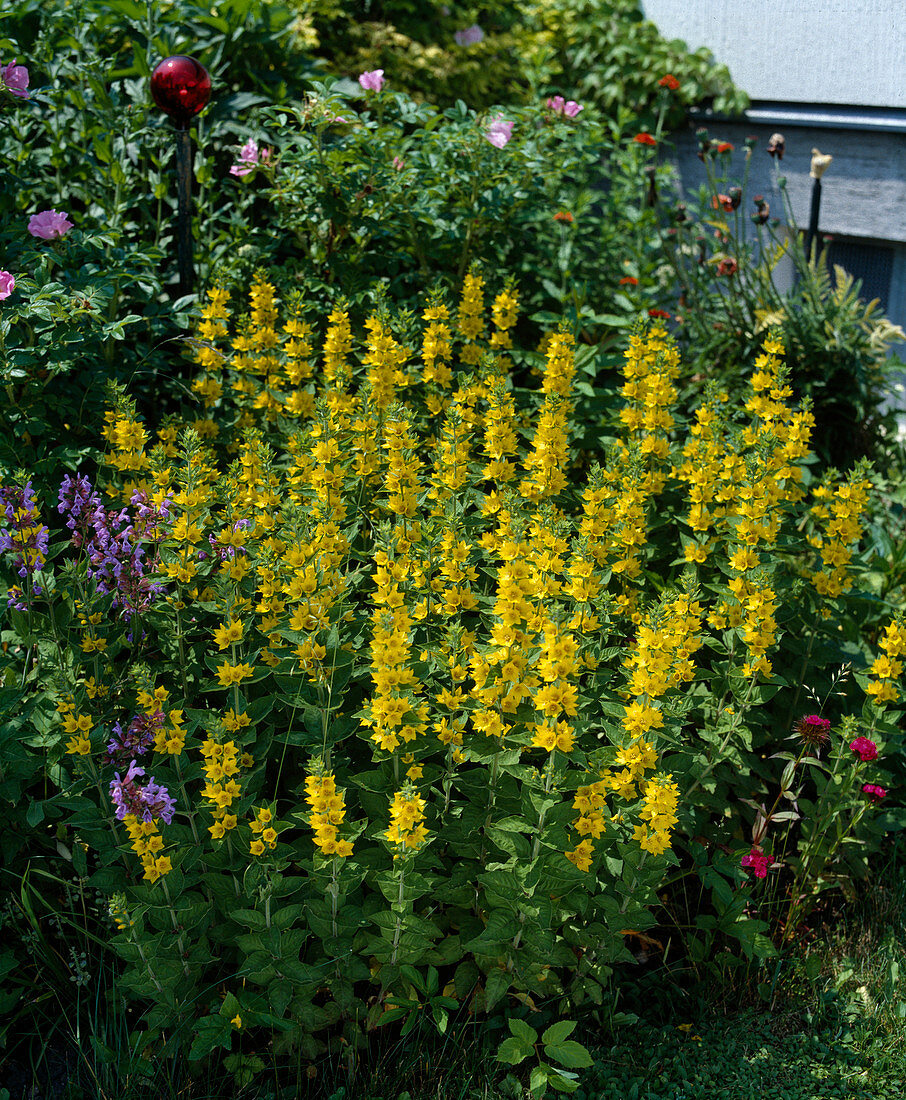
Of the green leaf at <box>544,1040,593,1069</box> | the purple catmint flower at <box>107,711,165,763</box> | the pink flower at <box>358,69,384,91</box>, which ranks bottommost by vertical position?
the green leaf at <box>544,1040,593,1069</box>

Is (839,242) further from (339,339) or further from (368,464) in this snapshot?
(368,464)

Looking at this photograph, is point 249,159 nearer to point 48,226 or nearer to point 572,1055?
point 48,226

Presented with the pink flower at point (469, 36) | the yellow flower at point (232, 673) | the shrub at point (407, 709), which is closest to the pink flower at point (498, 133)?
the shrub at point (407, 709)

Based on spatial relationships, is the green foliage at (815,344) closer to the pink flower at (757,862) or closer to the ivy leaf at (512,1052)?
the pink flower at (757,862)

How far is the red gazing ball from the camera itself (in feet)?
11.0

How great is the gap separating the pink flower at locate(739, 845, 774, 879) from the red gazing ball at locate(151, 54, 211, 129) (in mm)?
2901

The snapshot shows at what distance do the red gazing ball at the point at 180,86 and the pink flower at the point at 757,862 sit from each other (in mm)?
2901

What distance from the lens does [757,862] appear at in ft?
8.44

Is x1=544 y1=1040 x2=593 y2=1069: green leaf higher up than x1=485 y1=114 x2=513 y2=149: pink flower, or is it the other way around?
x1=485 y1=114 x2=513 y2=149: pink flower

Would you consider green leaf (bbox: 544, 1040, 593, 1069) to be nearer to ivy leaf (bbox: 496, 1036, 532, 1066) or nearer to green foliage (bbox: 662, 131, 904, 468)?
ivy leaf (bbox: 496, 1036, 532, 1066)

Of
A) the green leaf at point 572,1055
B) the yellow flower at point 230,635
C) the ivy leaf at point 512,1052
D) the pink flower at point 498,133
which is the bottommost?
the ivy leaf at point 512,1052

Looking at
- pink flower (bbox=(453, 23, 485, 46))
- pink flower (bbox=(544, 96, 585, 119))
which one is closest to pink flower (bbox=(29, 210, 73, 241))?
pink flower (bbox=(544, 96, 585, 119))

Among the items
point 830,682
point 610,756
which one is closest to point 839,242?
point 830,682

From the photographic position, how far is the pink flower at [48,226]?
3207 mm
